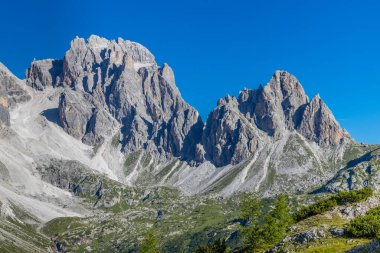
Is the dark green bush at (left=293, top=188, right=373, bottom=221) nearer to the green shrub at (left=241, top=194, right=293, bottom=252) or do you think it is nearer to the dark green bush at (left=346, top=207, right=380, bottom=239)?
the green shrub at (left=241, top=194, right=293, bottom=252)

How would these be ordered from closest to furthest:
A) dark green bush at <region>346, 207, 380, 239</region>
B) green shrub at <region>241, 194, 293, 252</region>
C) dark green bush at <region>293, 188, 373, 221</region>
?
dark green bush at <region>346, 207, 380, 239</region>
dark green bush at <region>293, 188, 373, 221</region>
green shrub at <region>241, 194, 293, 252</region>

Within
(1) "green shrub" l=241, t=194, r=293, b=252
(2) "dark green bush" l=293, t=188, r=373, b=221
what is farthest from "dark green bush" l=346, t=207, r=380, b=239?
(1) "green shrub" l=241, t=194, r=293, b=252

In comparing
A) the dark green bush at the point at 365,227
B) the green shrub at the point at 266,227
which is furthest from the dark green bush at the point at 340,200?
the dark green bush at the point at 365,227

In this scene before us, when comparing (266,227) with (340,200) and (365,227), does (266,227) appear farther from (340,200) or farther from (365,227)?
(365,227)

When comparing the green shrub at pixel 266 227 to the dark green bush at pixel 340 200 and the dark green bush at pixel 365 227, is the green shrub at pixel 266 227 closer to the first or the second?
the dark green bush at pixel 340 200

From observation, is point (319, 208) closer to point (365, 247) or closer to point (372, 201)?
point (372, 201)

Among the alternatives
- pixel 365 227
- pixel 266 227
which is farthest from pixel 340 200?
pixel 365 227

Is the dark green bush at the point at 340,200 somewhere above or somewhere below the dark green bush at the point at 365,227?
above

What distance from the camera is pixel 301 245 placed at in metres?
72.4

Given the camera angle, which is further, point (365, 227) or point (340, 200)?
point (340, 200)

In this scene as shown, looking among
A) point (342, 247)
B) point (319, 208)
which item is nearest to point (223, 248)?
point (319, 208)

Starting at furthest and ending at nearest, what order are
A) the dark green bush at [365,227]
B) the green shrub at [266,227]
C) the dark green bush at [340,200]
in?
the green shrub at [266,227] < the dark green bush at [340,200] < the dark green bush at [365,227]

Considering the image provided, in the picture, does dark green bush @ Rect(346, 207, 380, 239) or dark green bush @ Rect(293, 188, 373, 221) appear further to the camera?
dark green bush @ Rect(293, 188, 373, 221)

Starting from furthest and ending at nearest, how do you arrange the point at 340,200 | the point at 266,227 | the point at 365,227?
the point at 266,227
the point at 340,200
the point at 365,227
